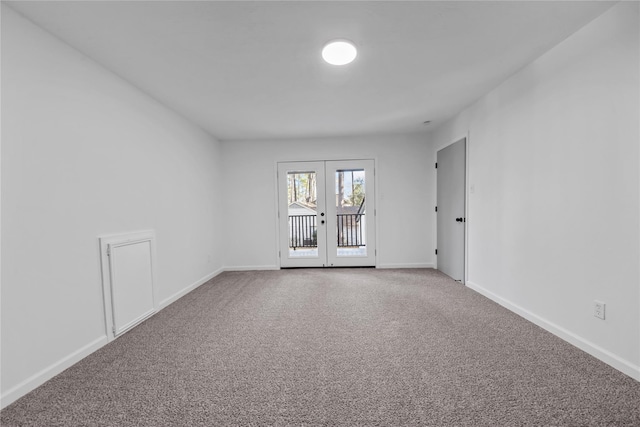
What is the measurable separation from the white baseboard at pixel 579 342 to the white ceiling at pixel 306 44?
7.21ft

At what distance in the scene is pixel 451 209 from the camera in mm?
3945

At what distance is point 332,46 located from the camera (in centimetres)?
202

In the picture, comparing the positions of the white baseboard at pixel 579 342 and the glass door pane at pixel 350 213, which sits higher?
the glass door pane at pixel 350 213

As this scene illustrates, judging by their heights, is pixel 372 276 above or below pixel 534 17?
below

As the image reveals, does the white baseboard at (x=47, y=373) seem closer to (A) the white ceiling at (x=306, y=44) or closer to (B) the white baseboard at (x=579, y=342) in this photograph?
(A) the white ceiling at (x=306, y=44)

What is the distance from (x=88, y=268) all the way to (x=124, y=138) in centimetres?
118

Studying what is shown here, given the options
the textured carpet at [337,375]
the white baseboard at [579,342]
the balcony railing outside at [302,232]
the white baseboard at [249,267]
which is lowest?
the white baseboard at [249,267]

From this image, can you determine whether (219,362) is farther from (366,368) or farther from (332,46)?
(332,46)

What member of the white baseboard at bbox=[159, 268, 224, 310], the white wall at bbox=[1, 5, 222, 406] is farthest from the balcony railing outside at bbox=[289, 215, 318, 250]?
the white wall at bbox=[1, 5, 222, 406]

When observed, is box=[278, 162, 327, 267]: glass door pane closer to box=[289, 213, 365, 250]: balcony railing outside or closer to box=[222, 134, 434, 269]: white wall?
box=[289, 213, 365, 250]: balcony railing outside

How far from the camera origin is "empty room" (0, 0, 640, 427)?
156cm

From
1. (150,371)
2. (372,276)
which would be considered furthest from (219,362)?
(372,276)

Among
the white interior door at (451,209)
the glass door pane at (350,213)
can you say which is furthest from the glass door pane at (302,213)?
the white interior door at (451,209)

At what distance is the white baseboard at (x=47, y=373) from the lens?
5.02 ft
